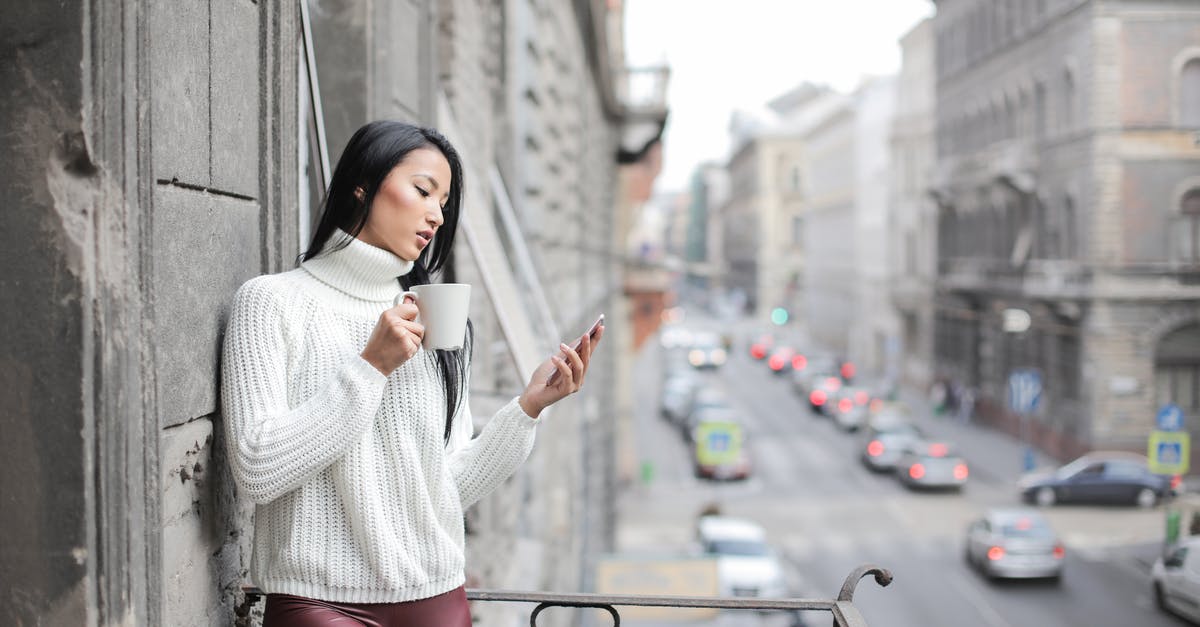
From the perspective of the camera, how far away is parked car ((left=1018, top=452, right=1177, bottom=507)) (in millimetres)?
23812

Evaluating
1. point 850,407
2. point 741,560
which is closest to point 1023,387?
point 850,407

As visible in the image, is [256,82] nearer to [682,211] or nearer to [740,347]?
[740,347]

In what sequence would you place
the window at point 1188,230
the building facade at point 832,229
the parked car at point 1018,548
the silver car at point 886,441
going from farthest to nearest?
the building facade at point 832,229, the silver car at point 886,441, the window at point 1188,230, the parked car at point 1018,548

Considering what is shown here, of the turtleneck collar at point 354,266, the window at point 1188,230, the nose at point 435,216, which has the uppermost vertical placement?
the window at point 1188,230

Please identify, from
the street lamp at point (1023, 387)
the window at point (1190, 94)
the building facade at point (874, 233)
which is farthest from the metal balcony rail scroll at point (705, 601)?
the building facade at point (874, 233)

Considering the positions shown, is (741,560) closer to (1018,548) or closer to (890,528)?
(1018,548)

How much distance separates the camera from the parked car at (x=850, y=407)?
40.6 meters

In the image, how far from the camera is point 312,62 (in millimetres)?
3670

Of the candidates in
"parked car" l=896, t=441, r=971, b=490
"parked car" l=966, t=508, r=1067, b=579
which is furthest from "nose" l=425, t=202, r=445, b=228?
"parked car" l=896, t=441, r=971, b=490

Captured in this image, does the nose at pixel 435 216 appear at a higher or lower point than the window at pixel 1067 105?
lower

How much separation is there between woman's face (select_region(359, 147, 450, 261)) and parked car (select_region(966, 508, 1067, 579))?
18.8 m

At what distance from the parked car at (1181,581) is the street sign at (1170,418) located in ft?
36.3

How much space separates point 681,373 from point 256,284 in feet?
176

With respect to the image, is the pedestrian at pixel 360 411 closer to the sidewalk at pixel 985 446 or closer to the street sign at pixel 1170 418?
the street sign at pixel 1170 418
